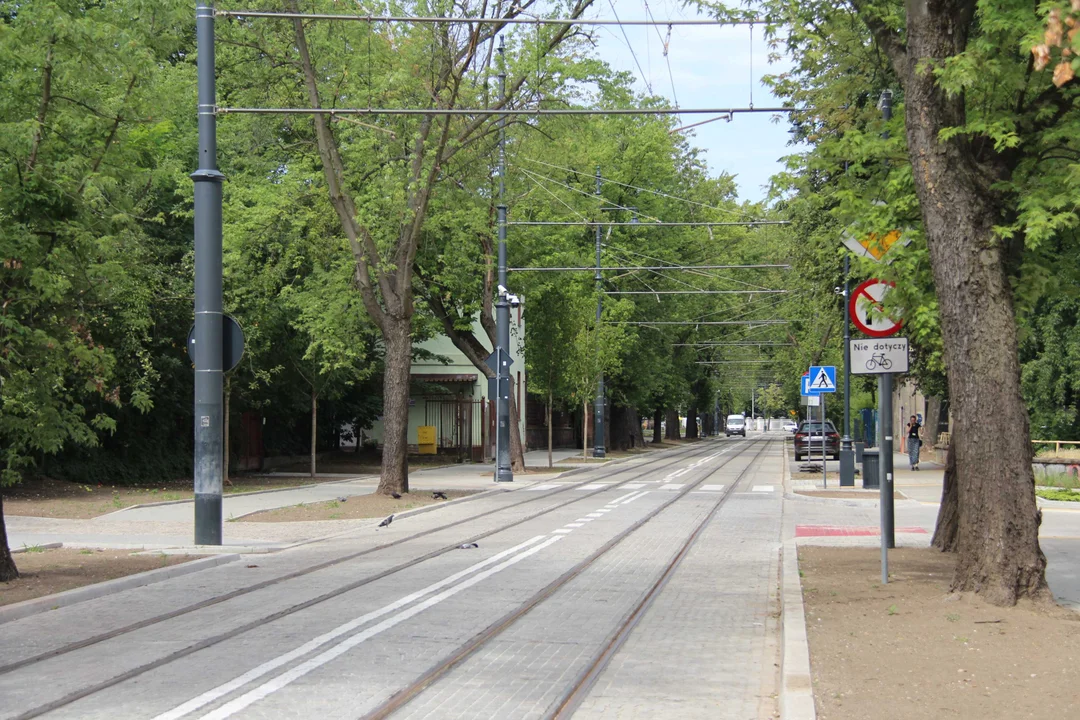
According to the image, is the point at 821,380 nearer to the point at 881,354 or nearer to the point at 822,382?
the point at 822,382

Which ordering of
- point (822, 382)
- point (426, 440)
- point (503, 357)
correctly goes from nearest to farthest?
point (503, 357)
point (822, 382)
point (426, 440)

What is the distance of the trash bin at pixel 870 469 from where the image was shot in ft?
91.8

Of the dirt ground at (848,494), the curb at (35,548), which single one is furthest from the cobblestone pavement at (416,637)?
the dirt ground at (848,494)

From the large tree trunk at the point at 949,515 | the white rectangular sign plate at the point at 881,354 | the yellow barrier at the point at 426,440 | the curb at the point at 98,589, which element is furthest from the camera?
the yellow barrier at the point at 426,440

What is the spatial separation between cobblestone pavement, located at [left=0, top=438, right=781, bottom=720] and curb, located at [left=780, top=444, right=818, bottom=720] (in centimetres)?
20

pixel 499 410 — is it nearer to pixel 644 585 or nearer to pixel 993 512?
pixel 644 585

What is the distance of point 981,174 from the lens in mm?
10469

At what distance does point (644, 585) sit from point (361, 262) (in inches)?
540

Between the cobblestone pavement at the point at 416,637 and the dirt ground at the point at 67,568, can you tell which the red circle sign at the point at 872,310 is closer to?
the cobblestone pavement at the point at 416,637

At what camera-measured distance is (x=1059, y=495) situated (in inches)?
1010

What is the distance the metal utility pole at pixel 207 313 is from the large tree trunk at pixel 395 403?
29.4 ft

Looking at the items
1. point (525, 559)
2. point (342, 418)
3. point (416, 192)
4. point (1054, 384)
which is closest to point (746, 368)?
point (342, 418)

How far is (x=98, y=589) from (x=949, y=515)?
9477mm

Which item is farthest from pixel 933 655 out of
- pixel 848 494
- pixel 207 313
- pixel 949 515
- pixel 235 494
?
pixel 235 494
